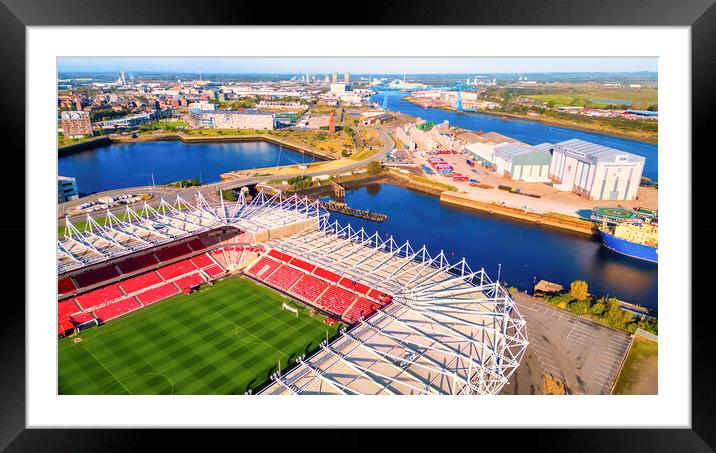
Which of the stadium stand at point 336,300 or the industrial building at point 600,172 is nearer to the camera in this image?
the stadium stand at point 336,300

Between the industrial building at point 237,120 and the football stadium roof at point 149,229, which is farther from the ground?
the industrial building at point 237,120

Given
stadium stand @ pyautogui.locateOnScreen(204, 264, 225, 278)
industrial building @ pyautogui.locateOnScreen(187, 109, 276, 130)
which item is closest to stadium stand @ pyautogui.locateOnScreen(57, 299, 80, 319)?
stadium stand @ pyautogui.locateOnScreen(204, 264, 225, 278)

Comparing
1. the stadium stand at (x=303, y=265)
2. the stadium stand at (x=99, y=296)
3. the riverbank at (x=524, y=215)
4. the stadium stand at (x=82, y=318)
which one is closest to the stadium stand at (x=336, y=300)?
the stadium stand at (x=303, y=265)

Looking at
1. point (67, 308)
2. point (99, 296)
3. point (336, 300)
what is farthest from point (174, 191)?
point (336, 300)

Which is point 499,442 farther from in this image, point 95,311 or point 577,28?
point 95,311

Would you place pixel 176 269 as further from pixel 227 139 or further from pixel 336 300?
pixel 227 139

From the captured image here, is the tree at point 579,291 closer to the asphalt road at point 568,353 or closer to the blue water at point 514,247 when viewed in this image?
the asphalt road at point 568,353
